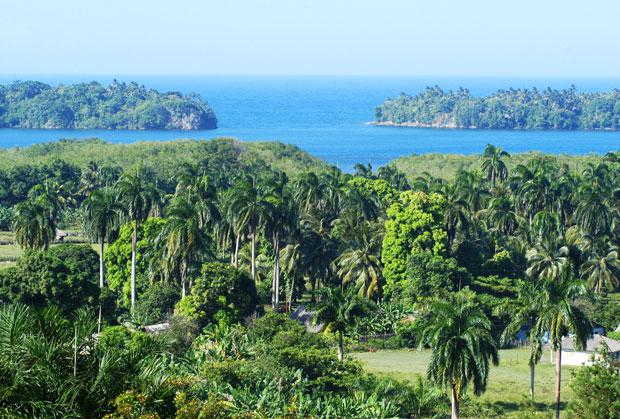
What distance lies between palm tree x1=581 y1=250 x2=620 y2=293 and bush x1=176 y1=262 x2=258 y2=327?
29.4 meters

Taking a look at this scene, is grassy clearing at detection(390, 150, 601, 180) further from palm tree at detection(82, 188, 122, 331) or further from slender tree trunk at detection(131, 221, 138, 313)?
slender tree trunk at detection(131, 221, 138, 313)

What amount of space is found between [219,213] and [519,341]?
83.1ft

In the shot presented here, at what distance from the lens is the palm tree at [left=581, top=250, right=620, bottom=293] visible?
77.3 m

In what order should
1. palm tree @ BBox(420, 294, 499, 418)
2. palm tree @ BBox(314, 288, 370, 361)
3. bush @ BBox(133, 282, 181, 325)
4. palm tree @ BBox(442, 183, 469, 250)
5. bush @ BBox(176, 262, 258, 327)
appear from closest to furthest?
palm tree @ BBox(420, 294, 499, 418), palm tree @ BBox(314, 288, 370, 361), bush @ BBox(176, 262, 258, 327), bush @ BBox(133, 282, 181, 325), palm tree @ BBox(442, 183, 469, 250)

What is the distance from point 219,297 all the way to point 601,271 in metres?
32.9

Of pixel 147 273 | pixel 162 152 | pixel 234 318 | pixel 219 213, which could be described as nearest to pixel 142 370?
pixel 234 318

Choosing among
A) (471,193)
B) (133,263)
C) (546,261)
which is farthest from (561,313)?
(471,193)

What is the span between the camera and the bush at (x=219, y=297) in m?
61.5

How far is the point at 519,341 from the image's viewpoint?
6850 centimetres

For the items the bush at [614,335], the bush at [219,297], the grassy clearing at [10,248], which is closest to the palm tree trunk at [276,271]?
the bush at [219,297]

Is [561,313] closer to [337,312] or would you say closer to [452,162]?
[337,312]

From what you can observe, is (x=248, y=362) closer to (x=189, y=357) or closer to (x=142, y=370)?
(x=189, y=357)

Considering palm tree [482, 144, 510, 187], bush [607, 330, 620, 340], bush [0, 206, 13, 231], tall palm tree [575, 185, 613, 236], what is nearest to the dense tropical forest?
tall palm tree [575, 185, 613, 236]

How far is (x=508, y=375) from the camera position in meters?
59.4
